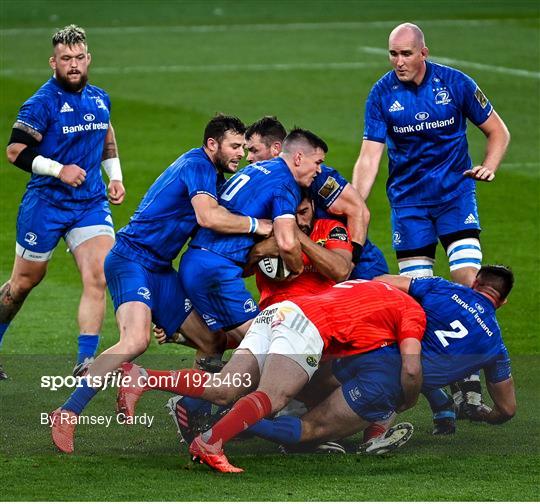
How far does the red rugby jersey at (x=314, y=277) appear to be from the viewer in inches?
361

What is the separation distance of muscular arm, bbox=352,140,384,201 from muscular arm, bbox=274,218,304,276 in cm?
162

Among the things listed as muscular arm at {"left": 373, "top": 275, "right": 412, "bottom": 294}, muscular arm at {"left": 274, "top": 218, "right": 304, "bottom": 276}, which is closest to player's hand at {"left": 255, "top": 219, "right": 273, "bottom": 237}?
muscular arm at {"left": 274, "top": 218, "right": 304, "bottom": 276}

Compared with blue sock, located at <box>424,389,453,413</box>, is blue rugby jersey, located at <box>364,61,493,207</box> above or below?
above

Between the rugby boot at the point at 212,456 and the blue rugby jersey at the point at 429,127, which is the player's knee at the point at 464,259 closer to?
the blue rugby jersey at the point at 429,127

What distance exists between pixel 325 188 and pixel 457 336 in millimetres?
1362

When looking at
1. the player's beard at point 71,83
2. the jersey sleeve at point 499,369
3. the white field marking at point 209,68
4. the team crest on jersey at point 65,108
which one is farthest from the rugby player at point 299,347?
the white field marking at point 209,68

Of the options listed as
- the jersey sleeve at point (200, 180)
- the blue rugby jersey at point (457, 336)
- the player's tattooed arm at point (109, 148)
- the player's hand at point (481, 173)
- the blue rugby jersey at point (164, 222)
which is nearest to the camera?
the blue rugby jersey at point (457, 336)

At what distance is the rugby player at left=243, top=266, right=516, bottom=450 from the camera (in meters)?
8.43

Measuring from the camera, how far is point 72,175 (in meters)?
10.2

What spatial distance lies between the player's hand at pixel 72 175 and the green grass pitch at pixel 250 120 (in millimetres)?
1338

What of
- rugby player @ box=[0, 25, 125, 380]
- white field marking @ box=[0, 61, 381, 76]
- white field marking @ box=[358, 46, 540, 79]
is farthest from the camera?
white field marking @ box=[0, 61, 381, 76]

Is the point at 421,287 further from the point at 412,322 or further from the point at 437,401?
the point at 437,401

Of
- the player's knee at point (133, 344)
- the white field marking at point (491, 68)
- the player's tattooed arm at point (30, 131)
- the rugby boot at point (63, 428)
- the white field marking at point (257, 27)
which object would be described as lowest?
the rugby boot at point (63, 428)

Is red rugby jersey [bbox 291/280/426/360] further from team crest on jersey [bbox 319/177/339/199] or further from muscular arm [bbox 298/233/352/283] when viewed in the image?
team crest on jersey [bbox 319/177/339/199]
